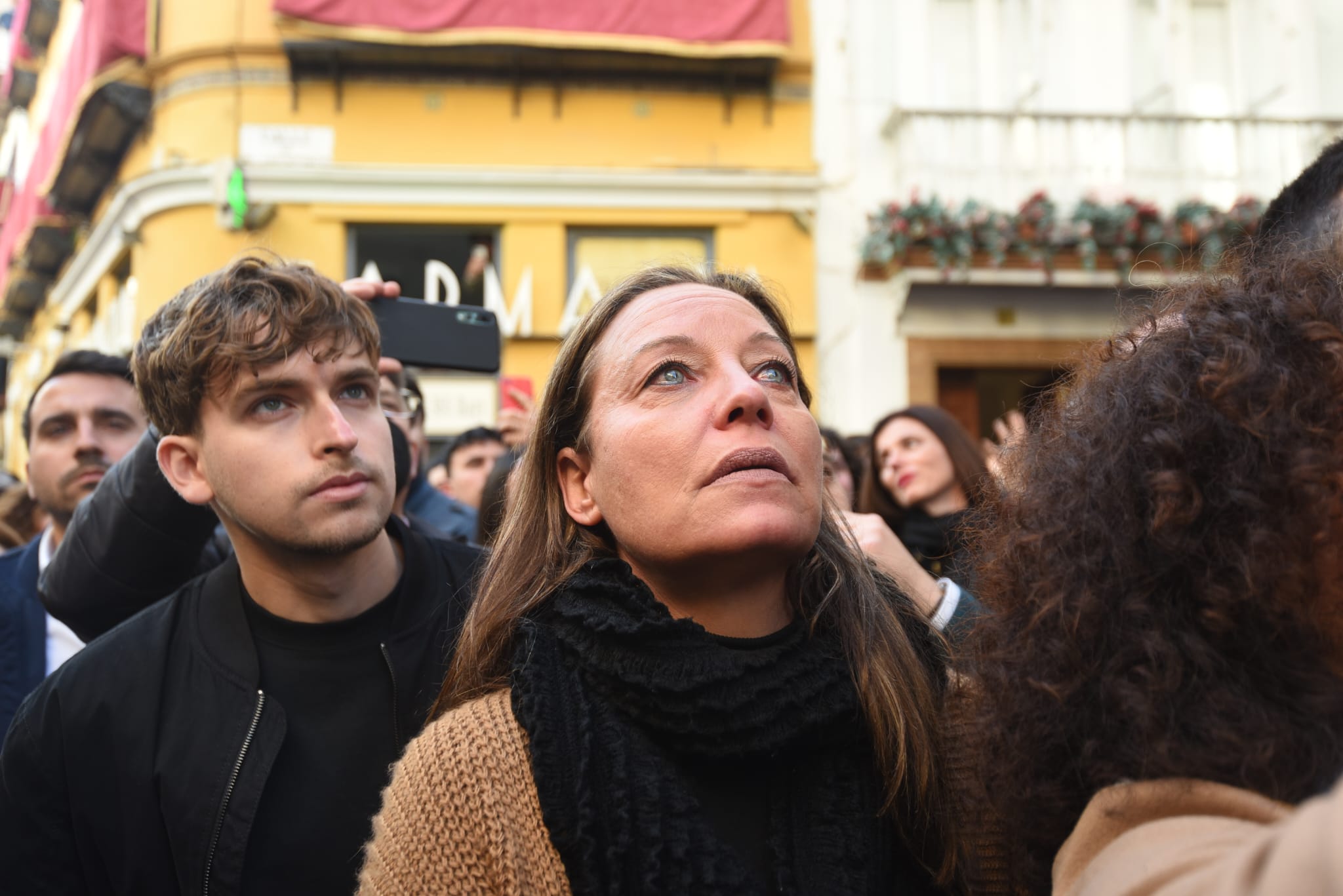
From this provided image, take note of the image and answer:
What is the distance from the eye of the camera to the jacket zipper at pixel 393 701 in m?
2.08

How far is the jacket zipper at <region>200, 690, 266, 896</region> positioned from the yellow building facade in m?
7.81

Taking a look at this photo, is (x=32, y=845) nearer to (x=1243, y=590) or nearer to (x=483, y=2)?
(x=1243, y=590)

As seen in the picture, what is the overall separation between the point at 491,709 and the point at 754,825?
393 mm

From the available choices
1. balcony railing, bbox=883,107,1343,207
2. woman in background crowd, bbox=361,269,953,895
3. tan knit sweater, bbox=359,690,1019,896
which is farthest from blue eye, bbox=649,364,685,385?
balcony railing, bbox=883,107,1343,207

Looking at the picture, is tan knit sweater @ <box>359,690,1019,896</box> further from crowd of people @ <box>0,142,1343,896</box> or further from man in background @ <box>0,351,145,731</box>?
man in background @ <box>0,351,145,731</box>

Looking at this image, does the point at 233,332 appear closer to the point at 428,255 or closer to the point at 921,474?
the point at 921,474

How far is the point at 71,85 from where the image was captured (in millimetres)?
12633

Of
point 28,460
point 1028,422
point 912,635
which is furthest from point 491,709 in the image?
point 28,460

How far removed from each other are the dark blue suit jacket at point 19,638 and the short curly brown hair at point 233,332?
2.56 feet

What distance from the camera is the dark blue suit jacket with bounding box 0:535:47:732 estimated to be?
273 cm

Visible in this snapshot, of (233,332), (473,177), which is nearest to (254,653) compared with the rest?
(233,332)

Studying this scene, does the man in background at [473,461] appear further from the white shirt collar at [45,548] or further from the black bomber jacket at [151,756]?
the black bomber jacket at [151,756]

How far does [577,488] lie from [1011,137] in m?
9.38

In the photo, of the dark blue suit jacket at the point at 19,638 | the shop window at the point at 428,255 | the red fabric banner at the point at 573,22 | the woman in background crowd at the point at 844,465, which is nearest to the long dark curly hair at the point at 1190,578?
the dark blue suit jacket at the point at 19,638
